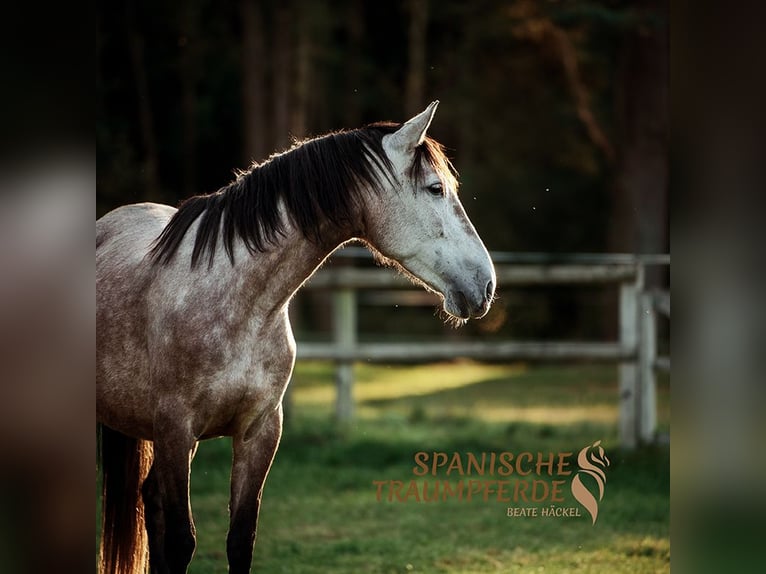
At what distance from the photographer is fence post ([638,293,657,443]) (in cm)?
600

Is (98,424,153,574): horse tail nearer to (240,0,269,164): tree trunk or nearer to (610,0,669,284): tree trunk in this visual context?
(240,0,269,164): tree trunk

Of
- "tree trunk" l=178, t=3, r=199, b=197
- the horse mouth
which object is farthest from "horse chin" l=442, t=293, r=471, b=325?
"tree trunk" l=178, t=3, r=199, b=197

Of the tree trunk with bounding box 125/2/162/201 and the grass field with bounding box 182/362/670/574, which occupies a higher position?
the tree trunk with bounding box 125/2/162/201

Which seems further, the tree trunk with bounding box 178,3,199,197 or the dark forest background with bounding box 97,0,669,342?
the tree trunk with bounding box 178,3,199,197

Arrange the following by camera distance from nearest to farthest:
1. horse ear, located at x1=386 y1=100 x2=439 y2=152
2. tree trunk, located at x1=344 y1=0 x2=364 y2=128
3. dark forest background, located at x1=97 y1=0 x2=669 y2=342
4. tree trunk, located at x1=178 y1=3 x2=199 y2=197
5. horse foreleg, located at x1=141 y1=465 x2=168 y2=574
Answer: horse ear, located at x1=386 y1=100 x2=439 y2=152
horse foreleg, located at x1=141 y1=465 x2=168 y2=574
dark forest background, located at x1=97 y1=0 x2=669 y2=342
tree trunk, located at x1=178 y1=3 x2=199 y2=197
tree trunk, located at x1=344 y1=0 x2=364 y2=128

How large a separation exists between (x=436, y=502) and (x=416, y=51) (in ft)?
29.5

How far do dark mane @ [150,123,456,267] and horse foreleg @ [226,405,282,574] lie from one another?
0.55 m

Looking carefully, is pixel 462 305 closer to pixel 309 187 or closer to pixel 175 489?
pixel 309 187

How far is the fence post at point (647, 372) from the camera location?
600cm

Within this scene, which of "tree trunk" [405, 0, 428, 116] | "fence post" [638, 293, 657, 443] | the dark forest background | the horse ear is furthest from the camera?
"tree trunk" [405, 0, 428, 116]

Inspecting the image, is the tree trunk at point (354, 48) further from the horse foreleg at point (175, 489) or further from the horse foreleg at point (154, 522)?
the horse foreleg at point (175, 489)
